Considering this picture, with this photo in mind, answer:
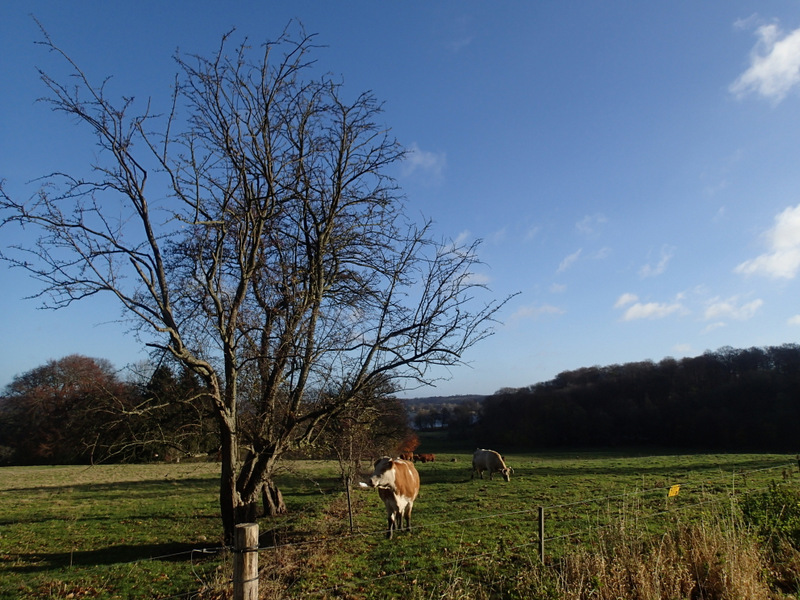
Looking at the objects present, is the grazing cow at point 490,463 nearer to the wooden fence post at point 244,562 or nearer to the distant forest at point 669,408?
the wooden fence post at point 244,562

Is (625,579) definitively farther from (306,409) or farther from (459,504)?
(459,504)

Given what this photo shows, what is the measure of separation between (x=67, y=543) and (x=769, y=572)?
14.9m

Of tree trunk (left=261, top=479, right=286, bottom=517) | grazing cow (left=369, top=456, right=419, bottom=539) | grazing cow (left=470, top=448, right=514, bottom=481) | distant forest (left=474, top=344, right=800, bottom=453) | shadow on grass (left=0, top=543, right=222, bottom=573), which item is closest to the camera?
shadow on grass (left=0, top=543, right=222, bottom=573)

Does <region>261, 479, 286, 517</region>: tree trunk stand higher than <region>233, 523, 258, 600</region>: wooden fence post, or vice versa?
<region>233, 523, 258, 600</region>: wooden fence post

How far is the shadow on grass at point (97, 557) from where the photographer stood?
1028 centimetres

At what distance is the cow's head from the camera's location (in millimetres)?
10352

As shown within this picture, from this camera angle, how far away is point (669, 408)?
206 ft

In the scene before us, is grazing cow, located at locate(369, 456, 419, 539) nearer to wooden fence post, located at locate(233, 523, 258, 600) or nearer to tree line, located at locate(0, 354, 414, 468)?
tree line, located at locate(0, 354, 414, 468)

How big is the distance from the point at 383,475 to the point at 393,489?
409mm

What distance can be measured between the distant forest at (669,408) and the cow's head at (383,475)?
5085 cm

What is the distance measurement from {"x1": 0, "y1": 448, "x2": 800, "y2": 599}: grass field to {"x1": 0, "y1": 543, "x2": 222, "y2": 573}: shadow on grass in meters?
0.04

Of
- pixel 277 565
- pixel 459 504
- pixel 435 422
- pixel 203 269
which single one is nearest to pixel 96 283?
pixel 203 269

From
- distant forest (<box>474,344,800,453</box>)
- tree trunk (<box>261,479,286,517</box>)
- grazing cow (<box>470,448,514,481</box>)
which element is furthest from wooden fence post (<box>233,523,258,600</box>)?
distant forest (<box>474,344,800,453</box>)

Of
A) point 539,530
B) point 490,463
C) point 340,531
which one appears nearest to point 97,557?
point 340,531
